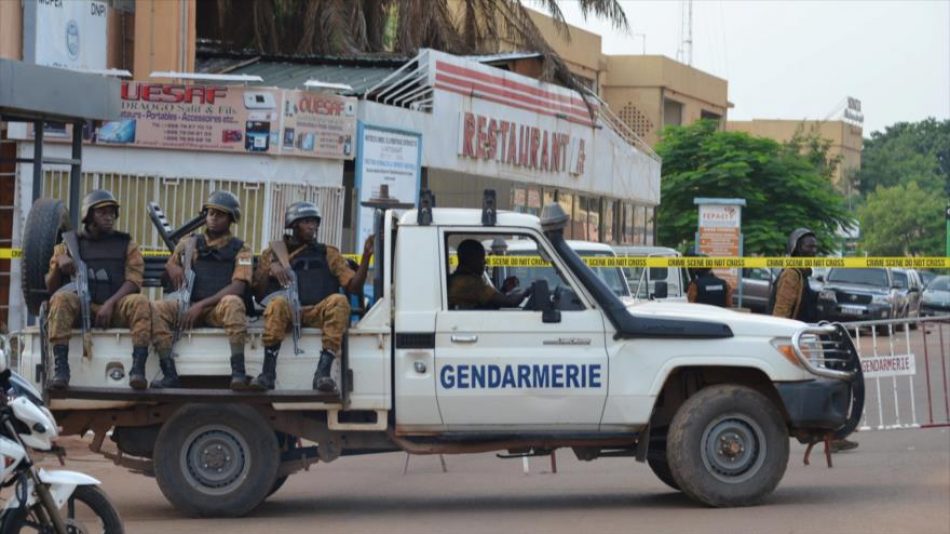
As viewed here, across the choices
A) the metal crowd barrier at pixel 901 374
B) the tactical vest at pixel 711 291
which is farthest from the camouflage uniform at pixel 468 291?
the tactical vest at pixel 711 291

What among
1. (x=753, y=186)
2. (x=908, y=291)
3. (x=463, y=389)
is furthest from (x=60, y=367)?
(x=753, y=186)

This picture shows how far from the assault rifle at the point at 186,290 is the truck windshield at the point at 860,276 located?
1229 inches

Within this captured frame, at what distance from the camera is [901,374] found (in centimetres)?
1330

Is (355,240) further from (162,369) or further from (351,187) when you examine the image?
(162,369)

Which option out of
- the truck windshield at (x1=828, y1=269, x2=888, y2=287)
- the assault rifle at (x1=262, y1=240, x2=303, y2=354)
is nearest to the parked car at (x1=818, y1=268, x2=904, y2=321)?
the truck windshield at (x1=828, y1=269, x2=888, y2=287)

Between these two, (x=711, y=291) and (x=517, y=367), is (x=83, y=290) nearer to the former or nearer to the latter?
(x=517, y=367)

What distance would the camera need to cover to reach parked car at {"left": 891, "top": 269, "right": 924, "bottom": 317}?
4009 cm

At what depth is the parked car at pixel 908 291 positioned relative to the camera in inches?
1578

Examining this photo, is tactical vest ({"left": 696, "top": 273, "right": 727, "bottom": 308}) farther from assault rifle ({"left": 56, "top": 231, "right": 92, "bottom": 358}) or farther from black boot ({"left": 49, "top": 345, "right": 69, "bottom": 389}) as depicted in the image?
black boot ({"left": 49, "top": 345, "right": 69, "bottom": 389})

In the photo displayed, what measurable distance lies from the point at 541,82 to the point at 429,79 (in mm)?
4409

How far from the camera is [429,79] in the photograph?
84.2 ft

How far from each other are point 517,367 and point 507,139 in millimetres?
18420

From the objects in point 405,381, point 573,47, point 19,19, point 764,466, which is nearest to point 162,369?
point 405,381

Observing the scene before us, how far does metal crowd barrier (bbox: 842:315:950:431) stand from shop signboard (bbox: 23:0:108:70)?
1115 centimetres
